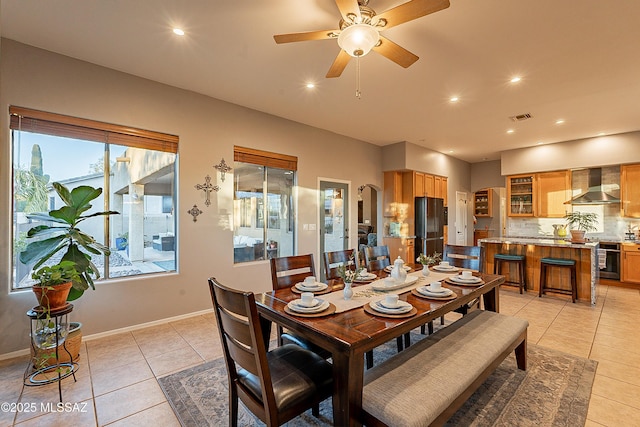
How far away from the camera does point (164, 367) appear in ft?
8.34

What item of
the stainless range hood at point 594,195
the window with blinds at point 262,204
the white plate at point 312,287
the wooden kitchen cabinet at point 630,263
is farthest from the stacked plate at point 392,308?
the stainless range hood at point 594,195

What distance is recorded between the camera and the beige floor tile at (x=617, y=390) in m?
2.10

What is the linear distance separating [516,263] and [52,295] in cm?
638

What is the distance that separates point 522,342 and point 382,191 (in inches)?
179

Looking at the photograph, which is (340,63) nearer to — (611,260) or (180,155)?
(180,155)

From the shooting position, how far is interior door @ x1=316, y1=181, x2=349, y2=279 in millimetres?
5371

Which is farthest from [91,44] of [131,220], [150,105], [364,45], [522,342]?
[522,342]

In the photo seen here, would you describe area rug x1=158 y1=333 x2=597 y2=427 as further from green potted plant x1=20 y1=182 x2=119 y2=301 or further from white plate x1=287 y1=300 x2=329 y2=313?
green potted plant x1=20 y1=182 x2=119 y2=301

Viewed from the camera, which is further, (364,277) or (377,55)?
(377,55)

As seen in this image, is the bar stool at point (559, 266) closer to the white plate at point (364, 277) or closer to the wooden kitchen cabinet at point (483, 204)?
the white plate at point (364, 277)

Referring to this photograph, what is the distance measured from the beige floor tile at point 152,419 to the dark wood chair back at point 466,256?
3011 mm

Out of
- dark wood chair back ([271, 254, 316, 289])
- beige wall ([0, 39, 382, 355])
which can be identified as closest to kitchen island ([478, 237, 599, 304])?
dark wood chair back ([271, 254, 316, 289])

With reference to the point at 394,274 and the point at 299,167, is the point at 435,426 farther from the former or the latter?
the point at 299,167

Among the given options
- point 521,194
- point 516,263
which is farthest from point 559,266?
point 521,194
